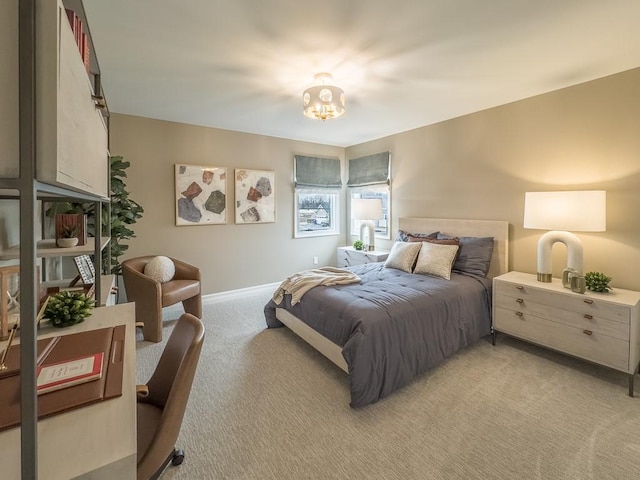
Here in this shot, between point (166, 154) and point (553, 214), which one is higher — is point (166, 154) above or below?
above

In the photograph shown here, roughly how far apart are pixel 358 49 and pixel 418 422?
263cm

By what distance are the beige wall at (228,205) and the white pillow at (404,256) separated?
197 centimetres

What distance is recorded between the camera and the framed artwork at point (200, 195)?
3943 millimetres

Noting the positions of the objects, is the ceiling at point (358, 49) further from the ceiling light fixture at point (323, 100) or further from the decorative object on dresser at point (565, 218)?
the decorative object on dresser at point (565, 218)

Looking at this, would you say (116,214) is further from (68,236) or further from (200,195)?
(68,236)

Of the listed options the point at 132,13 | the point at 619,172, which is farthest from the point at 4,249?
the point at 619,172

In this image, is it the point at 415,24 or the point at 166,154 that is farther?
the point at 166,154

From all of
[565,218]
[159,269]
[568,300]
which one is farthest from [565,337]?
[159,269]

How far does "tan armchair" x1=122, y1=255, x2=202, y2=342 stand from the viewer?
9.72 feet

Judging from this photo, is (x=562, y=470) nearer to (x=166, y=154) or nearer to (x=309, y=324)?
(x=309, y=324)

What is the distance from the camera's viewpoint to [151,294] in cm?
296

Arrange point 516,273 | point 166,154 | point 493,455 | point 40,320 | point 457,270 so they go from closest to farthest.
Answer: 1. point 40,320
2. point 493,455
3. point 516,273
4. point 457,270
5. point 166,154

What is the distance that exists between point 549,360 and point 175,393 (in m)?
3.07

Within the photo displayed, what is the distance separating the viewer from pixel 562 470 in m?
1.54
